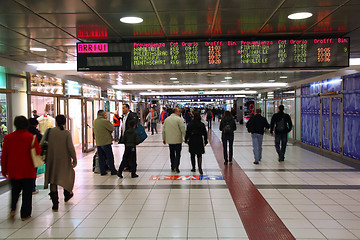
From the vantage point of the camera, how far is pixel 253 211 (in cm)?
491

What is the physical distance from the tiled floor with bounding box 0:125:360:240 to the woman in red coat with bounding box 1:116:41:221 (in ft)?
1.24

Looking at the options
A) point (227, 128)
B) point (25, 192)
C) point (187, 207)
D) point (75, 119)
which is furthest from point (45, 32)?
point (75, 119)

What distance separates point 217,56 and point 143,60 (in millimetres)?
1375

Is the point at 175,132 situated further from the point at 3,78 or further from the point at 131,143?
the point at 3,78

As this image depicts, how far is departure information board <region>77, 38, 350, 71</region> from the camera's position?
567cm

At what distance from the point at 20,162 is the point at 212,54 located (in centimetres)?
368

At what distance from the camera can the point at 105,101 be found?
53.6 ft

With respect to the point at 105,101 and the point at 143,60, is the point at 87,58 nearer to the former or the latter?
the point at 143,60

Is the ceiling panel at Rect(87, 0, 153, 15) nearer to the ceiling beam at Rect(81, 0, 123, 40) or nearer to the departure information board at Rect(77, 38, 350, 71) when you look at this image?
the ceiling beam at Rect(81, 0, 123, 40)

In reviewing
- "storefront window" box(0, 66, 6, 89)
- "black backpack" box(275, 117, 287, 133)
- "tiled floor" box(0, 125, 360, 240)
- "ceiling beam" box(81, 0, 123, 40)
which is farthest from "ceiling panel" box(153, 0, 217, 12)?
"black backpack" box(275, 117, 287, 133)

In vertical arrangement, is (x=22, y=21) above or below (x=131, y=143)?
above

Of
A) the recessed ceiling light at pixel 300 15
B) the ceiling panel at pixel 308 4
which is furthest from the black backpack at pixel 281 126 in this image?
the ceiling panel at pixel 308 4

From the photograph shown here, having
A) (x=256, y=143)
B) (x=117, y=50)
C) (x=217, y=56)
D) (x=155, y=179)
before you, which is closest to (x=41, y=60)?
(x=117, y=50)

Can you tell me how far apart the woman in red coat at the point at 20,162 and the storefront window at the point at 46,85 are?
14.3 feet
